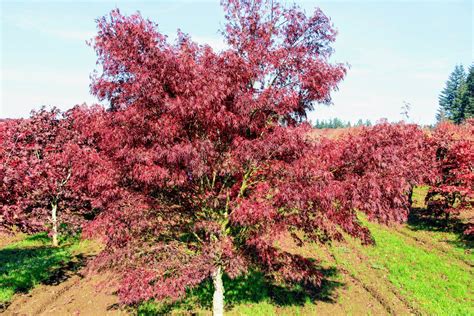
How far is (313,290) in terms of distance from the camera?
41.1 ft

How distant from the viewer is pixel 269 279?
522 inches

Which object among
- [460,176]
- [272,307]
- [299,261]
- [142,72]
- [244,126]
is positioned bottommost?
[272,307]

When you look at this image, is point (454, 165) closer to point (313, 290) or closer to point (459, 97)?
point (313, 290)

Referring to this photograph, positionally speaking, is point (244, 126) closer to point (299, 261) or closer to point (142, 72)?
point (142, 72)

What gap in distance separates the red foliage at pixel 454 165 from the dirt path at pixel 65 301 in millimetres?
17361

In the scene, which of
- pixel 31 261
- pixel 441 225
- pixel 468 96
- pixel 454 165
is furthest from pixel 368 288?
pixel 468 96

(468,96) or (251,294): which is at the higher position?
(468,96)

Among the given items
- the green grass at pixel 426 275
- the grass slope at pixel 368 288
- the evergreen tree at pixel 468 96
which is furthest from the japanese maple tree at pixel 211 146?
the evergreen tree at pixel 468 96

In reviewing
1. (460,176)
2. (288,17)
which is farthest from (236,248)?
(460,176)

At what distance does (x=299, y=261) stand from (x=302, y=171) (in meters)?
3.38

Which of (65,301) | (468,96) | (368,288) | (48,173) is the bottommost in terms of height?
(65,301)

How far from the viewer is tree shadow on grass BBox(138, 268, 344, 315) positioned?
10781 mm

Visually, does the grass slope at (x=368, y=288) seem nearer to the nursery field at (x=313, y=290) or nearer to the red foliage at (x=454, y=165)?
the nursery field at (x=313, y=290)

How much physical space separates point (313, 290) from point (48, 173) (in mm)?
10150
